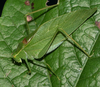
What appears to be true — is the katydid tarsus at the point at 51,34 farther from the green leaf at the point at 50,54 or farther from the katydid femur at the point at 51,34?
the green leaf at the point at 50,54

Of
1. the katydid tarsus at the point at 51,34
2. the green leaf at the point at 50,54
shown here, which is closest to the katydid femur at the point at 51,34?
the katydid tarsus at the point at 51,34

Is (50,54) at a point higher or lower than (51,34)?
lower

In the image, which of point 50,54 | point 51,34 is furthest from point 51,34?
point 50,54

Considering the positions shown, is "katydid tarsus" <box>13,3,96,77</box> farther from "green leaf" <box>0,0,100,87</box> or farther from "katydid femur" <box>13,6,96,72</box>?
"green leaf" <box>0,0,100,87</box>

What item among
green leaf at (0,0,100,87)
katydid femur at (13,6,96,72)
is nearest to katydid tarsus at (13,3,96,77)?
katydid femur at (13,6,96,72)

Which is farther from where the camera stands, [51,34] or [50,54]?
[50,54]

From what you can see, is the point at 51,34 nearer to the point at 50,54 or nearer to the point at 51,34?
the point at 51,34
